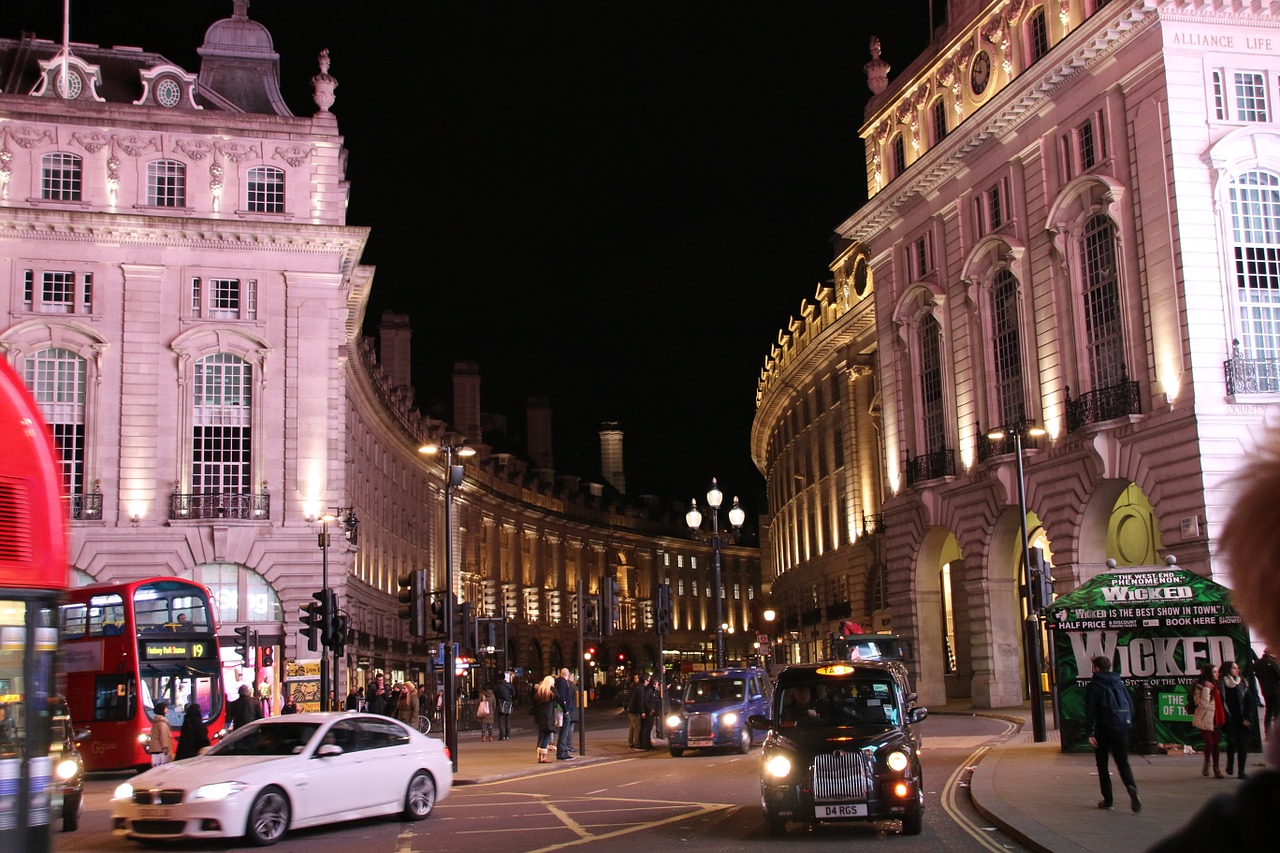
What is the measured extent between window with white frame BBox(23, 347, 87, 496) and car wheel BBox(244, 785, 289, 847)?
35.2 metres

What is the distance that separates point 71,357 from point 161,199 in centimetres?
640

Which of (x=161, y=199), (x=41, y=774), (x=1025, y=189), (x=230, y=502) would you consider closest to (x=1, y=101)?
(x=161, y=199)

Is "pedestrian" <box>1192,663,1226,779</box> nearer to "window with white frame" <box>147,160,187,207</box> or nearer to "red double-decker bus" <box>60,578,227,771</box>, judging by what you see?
"red double-decker bus" <box>60,578,227,771</box>

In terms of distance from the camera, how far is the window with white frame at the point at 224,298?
1970 inches

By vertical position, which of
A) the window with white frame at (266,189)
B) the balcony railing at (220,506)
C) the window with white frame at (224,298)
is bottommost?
the balcony railing at (220,506)

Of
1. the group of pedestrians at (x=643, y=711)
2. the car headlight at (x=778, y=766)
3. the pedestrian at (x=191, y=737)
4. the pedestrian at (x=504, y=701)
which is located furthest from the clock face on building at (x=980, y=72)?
Result: the car headlight at (x=778, y=766)

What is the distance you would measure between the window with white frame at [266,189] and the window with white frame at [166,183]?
231 centimetres

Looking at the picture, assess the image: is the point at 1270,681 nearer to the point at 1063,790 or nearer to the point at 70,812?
the point at 1063,790

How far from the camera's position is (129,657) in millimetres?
28812

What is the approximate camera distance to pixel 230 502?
48438 mm

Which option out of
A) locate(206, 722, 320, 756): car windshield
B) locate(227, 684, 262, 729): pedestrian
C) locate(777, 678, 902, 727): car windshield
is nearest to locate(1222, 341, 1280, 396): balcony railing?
locate(777, 678, 902, 727): car windshield

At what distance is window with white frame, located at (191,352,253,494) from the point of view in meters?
49.1

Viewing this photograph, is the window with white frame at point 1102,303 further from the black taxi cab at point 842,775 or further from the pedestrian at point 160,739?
the pedestrian at point 160,739

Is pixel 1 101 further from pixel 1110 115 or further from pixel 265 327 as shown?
pixel 1110 115
